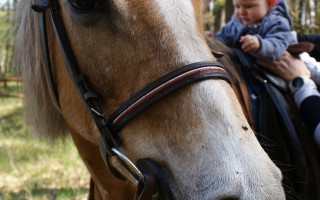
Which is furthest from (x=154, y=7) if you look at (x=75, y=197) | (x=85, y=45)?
(x=75, y=197)

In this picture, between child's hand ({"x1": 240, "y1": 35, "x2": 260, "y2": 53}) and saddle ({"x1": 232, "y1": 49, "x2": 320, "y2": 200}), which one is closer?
saddle ({"x1": 232, "y1": 49, "x2": 320, "y2": 200})

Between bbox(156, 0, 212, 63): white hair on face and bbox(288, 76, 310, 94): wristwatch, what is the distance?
48.2 inches

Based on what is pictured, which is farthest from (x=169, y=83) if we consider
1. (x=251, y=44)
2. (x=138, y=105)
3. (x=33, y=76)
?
(x=251, y=44)

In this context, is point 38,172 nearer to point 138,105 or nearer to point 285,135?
point 285,135

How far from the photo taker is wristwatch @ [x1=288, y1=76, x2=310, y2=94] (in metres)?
2.72

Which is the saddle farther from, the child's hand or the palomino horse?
the palomino horse

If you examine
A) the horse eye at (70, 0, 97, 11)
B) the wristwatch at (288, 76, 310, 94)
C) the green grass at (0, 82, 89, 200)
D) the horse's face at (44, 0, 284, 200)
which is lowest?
the green grass at (0, 82, 89, 200)

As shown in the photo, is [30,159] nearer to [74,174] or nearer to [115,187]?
[74,174]

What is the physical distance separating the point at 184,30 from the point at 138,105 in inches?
13.2

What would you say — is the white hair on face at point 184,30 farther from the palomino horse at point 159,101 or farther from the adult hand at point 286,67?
the adult hand at point 286,67

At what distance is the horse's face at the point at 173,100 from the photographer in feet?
4.75

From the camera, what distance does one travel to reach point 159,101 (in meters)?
1.61

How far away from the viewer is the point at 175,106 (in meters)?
1.58

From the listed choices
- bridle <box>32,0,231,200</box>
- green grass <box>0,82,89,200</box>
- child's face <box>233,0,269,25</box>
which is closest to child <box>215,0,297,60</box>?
child's face <box>233,0,269,25</box>
